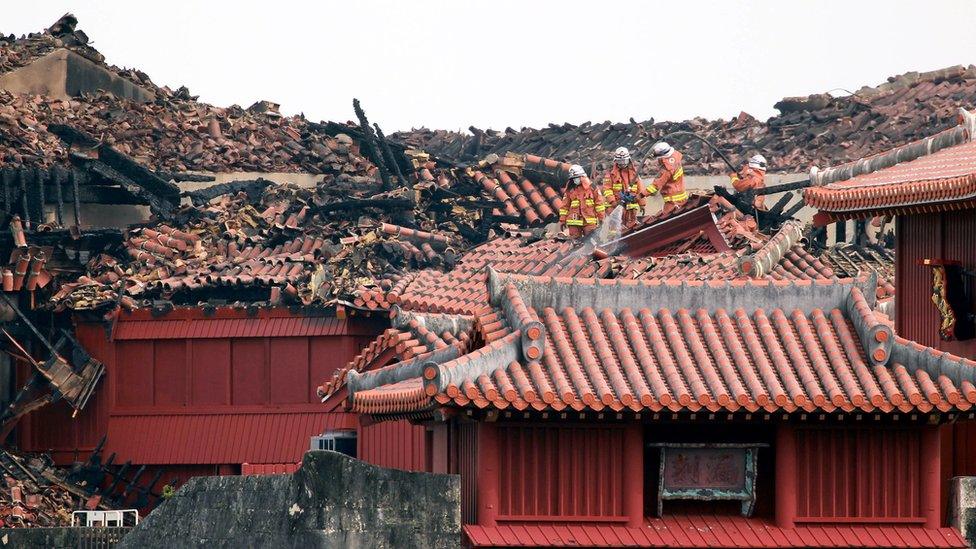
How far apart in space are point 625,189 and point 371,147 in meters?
9.74

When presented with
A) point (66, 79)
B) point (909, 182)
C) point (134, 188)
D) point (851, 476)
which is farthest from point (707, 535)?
point (66, 79)

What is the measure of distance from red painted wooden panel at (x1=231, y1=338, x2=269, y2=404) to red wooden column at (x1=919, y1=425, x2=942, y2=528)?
75.2ft

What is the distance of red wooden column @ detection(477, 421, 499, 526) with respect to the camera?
32562mm

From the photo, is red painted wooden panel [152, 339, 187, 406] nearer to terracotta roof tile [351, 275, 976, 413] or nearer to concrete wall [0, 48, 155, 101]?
concrete wall [0, 48, 155, 101]

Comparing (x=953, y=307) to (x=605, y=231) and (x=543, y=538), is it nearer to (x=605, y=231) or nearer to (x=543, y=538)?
(x=543, y=538)

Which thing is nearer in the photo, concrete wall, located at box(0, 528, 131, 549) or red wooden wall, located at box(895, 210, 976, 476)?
red wooden wall, located at box(895, 210, 976, 476)

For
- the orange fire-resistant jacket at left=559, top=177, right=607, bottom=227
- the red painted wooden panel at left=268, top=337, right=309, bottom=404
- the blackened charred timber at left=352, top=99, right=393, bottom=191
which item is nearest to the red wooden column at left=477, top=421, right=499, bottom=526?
the red painted wooden panel at left=268, top=337, right=309, bottom=404

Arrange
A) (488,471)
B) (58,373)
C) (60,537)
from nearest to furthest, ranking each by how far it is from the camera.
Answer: (488,471) < (60,537) < (58,373)

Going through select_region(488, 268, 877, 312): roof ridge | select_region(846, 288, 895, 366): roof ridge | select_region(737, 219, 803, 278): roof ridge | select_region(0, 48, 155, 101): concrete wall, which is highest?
select_region(0, 48, 155, 101): concrete wall

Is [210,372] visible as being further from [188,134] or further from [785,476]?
[785,476]

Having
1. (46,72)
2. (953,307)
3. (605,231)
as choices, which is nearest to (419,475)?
(953,307)

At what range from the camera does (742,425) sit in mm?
33531

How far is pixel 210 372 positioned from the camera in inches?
2146

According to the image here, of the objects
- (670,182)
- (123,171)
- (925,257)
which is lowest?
(925,257)
